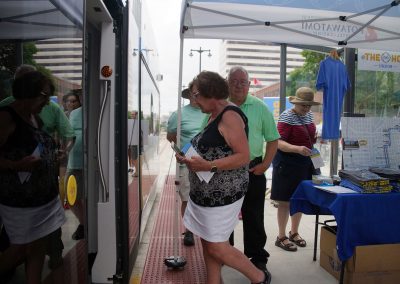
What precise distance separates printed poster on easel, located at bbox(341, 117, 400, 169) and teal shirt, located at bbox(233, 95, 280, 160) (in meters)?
0.72

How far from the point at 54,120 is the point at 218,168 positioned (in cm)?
118

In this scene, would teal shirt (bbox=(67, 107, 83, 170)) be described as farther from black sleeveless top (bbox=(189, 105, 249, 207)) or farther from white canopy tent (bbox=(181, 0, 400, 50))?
white canopy tent (bbox=(181, 0, 400, 50))

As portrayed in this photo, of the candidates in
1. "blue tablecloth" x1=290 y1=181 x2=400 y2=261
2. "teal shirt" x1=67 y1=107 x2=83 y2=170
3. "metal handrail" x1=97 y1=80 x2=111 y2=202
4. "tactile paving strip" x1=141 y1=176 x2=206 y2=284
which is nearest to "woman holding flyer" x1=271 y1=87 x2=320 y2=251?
"blue tablecloth" x1=290 y1=181 x2=400 y2=261

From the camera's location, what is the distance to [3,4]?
106 centimetres

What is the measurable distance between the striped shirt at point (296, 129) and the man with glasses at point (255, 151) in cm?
78

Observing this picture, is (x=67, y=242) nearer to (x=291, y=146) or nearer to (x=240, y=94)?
(x=240, y=94)

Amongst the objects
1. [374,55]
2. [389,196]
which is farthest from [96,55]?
[374,55]

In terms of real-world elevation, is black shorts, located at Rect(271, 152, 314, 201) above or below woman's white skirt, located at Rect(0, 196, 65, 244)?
below

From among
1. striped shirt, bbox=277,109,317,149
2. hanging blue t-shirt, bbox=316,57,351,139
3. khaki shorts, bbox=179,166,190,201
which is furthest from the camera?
hanging blue t-shirt, bbox=316,57,351,139

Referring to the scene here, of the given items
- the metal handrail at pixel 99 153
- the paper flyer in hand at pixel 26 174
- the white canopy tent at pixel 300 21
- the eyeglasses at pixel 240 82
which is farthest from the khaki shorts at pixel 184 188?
the paper flyer in hand at pixel 26 174

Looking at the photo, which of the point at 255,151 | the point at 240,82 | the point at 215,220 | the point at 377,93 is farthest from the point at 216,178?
the point at 377,93

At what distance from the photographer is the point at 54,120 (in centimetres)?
147

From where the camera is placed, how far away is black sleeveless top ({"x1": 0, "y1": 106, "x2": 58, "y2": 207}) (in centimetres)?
113

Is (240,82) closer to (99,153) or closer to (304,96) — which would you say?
(304,96)
